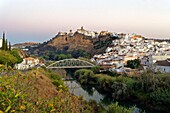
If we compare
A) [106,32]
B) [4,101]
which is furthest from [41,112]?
[106,32]

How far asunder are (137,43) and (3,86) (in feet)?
275

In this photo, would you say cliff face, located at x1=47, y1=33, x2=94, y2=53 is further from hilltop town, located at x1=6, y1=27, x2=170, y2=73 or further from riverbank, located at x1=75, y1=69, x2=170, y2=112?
riverbank, located at x1=75, y1=69, x2=170, y2=112

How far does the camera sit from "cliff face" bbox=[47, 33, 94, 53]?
9404cm

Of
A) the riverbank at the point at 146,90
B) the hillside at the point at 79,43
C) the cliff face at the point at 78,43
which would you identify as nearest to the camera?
the riverbank at the point at 146,90

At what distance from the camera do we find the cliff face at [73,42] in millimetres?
94044

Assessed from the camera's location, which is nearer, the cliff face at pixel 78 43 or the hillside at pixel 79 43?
the cliff face at pixel 78 43

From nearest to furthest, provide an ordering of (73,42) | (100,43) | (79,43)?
1. (100,43)
2. (79,43)
3. (73,42)

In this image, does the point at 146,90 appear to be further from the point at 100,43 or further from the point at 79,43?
the point at 79,43

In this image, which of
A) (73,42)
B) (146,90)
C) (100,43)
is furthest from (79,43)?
(146,90)

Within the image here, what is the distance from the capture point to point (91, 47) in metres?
91.2

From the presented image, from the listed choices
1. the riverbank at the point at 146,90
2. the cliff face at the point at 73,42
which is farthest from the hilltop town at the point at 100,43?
the riverbank at the point at 146,90

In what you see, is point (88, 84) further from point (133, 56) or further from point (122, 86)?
point (133, 56)

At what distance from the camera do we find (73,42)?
100438 millimetres

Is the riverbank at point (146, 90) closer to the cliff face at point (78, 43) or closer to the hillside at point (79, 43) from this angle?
the cliff face at point (78, 43)
